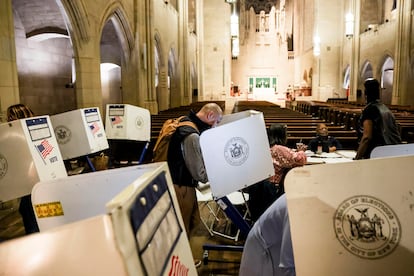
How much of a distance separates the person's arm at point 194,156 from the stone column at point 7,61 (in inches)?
131

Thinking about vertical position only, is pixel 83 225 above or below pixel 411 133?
above

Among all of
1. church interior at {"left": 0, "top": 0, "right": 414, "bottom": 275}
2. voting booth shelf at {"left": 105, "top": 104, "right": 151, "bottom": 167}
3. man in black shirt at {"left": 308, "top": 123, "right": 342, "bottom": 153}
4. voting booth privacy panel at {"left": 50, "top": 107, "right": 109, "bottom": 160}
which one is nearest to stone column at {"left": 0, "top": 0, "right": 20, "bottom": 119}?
church interior at {"left": 0, "top": 0, "right": 414, "bottom": 275}

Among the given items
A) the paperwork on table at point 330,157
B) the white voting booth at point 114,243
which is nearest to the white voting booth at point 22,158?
the white voting booth at point 114,243

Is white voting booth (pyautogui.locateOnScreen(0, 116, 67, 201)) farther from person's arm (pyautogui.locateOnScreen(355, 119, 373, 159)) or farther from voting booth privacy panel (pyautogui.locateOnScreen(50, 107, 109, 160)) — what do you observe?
person's arm (pyautogui.locateOnScreen(355, 119, 373, 159))

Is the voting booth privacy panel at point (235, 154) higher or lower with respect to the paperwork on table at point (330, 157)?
higher

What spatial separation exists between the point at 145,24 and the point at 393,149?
11325mm

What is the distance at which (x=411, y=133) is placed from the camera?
7.84 metres

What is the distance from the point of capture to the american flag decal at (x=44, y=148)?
9.50 feet

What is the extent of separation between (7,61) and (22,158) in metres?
3.32

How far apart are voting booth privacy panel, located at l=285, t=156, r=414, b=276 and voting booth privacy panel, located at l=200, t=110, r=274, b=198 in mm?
1388

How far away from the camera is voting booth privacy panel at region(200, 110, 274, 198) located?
285 centimetres

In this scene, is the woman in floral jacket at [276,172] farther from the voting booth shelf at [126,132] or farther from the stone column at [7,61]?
the stone column at [7,61]

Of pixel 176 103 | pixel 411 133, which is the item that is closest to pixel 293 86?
pixel 176 103

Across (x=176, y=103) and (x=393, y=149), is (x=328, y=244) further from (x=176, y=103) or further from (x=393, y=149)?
(x=176, y=103)
